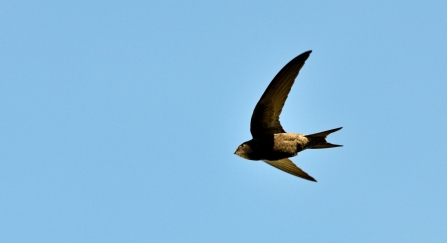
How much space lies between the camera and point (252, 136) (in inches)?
598

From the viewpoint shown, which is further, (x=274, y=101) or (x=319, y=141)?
(x=274, y=101)

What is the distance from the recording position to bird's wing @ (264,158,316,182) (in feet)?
53.8

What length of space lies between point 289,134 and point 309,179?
1.82 m

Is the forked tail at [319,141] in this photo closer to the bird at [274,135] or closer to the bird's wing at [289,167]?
the bird at [274,135]

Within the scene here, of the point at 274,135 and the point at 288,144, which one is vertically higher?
the point at 274,135

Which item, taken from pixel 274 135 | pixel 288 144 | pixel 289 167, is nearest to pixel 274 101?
pixel 274 135

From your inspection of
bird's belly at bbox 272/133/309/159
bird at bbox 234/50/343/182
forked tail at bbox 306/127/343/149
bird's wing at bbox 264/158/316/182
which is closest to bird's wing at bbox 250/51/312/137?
bird at bbox 234/50/343/182

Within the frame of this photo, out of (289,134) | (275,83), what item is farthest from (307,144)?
(275,83)

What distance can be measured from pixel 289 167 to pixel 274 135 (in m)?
1.82

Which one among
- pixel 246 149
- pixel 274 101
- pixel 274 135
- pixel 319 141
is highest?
pixel 274 101

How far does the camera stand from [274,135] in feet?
49.1

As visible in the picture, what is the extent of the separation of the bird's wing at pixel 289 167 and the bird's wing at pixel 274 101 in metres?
1.64

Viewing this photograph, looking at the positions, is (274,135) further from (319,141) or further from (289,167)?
(289,167)

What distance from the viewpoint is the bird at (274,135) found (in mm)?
14719
